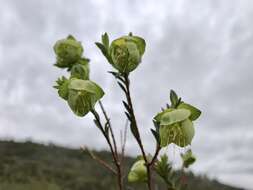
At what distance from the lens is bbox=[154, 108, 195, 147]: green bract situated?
1.47 m

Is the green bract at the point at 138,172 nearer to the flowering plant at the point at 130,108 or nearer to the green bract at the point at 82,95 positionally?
the flowering plant at the point at 130,108

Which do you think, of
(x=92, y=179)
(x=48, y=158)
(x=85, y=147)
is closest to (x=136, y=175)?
(x=85, y=147)

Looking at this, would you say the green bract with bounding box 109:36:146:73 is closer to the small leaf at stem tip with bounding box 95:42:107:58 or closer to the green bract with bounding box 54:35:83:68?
the small leaf at stem tip with bounding box 95:42:107:58

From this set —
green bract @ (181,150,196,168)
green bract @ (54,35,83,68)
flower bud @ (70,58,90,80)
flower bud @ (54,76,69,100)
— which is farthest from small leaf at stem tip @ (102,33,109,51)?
green bract @ (181,150,196,168)

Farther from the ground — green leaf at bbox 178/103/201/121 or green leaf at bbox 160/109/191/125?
green leaf at bbox 178/103/201/121

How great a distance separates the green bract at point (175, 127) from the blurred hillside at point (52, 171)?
1100 cm

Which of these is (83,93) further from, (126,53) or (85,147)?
(85,147)

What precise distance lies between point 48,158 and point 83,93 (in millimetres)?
18128

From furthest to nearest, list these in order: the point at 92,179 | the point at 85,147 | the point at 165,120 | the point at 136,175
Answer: the point at 92,179
the point at 136,175
the point at 85,147
the point at 165,120

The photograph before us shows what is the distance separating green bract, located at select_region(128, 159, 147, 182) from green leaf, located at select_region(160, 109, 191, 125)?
0.53 m

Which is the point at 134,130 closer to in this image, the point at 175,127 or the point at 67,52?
the point at 175,127

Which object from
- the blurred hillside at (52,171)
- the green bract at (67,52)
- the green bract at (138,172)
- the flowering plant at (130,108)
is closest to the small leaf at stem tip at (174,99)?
the flowering plant at (130,108)

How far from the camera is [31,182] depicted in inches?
545

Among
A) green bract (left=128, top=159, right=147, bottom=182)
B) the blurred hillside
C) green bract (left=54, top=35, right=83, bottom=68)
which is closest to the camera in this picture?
green bract (left=128, top=159, right=147, bottom=182)
